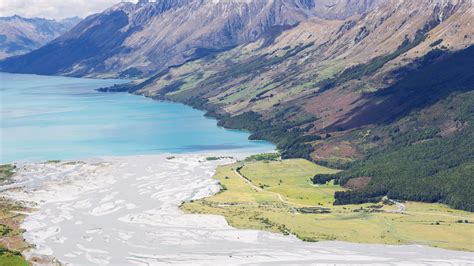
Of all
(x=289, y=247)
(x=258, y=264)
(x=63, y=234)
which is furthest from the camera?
(x=63, y=234)

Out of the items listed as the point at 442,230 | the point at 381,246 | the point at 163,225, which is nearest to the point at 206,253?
the point at 163,225

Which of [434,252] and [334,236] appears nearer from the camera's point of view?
[434,252]

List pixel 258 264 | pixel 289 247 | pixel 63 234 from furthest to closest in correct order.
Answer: pixel 63 234
pixel 289 247
pixel 258 264

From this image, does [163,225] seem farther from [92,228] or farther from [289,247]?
[289,247]

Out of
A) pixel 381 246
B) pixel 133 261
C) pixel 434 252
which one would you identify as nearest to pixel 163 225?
pixel 133 261

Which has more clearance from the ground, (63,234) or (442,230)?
(442,230)

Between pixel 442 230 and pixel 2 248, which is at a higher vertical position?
pixel 442 230

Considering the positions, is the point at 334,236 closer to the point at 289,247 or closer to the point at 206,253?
the point at 289,247

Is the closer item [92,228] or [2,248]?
[2,248]
